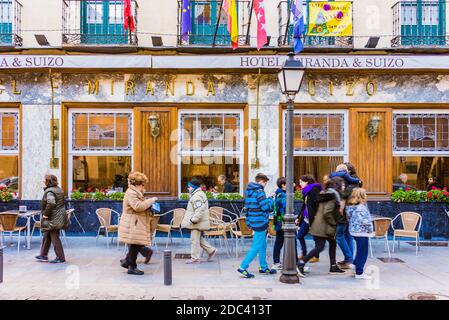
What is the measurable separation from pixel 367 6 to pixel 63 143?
9.39m

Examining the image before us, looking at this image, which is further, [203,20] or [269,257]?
[203,20]

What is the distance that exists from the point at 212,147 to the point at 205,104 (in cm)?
124

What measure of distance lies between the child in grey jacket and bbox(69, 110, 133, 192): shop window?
273 inches

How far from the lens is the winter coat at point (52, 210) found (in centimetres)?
948

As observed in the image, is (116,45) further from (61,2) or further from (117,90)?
(61,2)

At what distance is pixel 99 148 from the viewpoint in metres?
13.5

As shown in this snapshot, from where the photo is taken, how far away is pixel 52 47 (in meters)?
12.9

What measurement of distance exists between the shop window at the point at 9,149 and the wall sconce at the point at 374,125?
989cm

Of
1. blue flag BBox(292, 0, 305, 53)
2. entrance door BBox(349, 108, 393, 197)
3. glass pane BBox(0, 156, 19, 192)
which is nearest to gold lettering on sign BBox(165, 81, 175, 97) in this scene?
blue flag BBox(292, 0, 305, 53)

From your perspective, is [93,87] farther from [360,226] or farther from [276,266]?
[360,226]

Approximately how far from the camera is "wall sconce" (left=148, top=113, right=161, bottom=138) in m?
13.0

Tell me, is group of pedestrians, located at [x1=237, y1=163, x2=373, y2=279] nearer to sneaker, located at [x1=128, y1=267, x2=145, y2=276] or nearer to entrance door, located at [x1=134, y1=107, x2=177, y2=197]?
sneaker, located at [x1=128, y1=267, x2=145, y2=276]

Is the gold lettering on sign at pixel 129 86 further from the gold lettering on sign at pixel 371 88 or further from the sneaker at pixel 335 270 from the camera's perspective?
the sneaker at pixel 335 270
